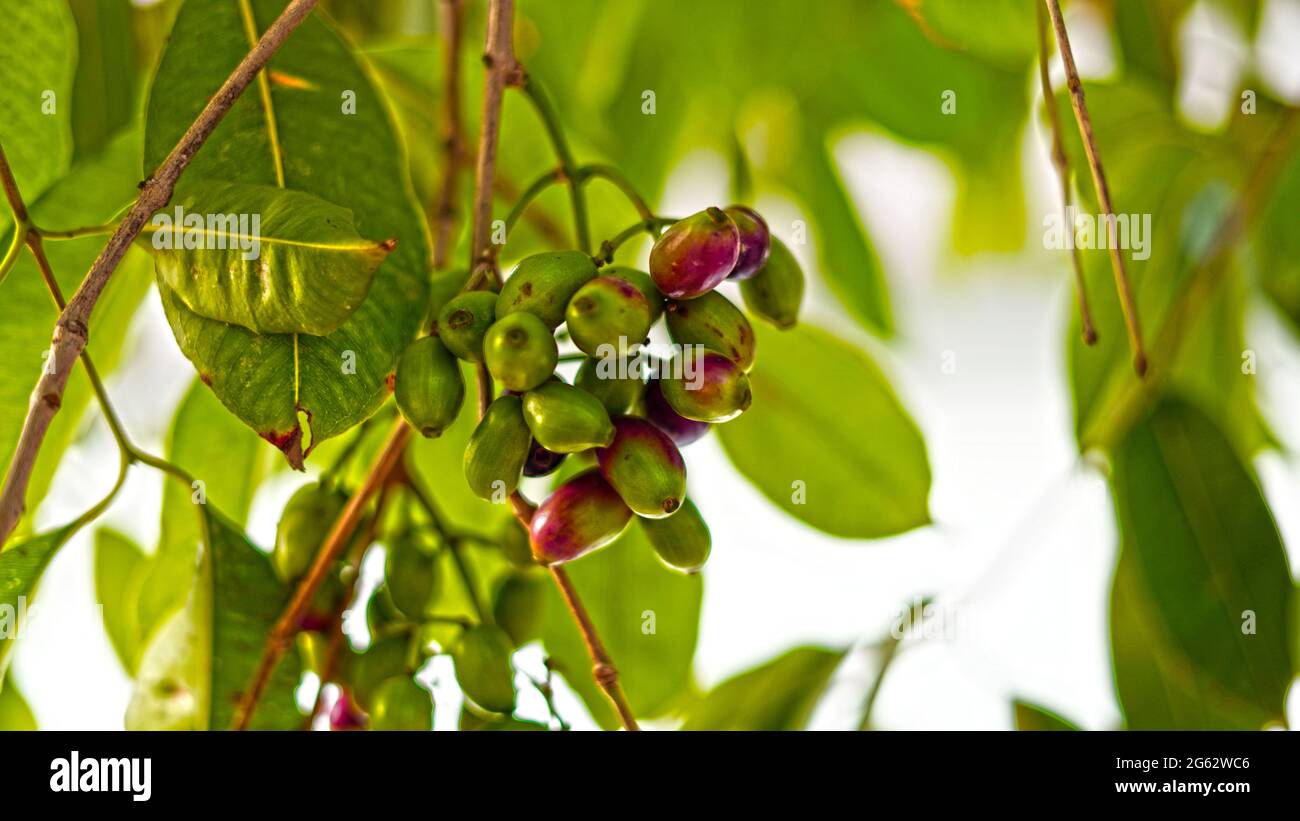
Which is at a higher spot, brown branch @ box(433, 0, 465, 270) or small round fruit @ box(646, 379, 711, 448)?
brown branch @ box(433, 0, 465, 270)

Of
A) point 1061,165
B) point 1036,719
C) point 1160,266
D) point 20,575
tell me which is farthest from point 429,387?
point 1160,266

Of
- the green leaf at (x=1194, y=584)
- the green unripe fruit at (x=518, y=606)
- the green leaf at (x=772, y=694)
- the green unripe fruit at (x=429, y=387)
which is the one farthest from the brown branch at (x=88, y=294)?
the green leaf at (x=1194, y=584)

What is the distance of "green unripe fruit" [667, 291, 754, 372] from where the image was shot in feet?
2.29

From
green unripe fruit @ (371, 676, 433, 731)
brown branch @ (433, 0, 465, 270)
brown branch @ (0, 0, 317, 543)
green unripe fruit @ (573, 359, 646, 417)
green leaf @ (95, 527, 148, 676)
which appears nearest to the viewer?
brown branch @ (0, 0, 317, 543)

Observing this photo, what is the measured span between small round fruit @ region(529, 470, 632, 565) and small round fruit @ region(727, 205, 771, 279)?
6.4 inches

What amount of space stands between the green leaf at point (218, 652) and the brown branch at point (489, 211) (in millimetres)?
307

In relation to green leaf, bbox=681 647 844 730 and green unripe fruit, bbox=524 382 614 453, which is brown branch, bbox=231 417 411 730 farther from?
green leaf, bbox=681 647 844 730

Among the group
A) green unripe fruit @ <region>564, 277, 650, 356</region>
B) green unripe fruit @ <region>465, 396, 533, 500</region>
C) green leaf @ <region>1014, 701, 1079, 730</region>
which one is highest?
green unripe fruit @ <region>564, 277, 650, 356</region>

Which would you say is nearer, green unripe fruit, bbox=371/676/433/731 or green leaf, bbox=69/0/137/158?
green unripe fruit, bbox=371/676/433/731

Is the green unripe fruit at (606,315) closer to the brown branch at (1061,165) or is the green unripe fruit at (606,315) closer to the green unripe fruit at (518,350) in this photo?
the green unripe fruit at (518,350)

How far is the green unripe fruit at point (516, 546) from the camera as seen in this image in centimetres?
91

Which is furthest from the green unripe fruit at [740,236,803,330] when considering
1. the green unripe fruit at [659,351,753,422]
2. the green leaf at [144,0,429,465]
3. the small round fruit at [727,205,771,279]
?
the green leaf at [144,0,429,465]
